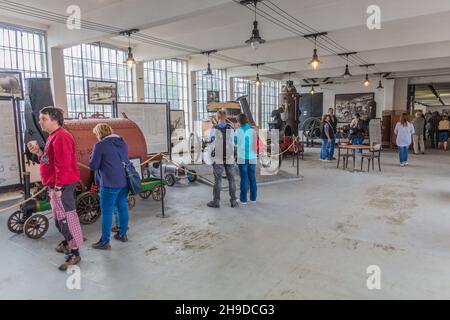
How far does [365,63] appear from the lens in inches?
508

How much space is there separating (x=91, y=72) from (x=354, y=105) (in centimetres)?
1406

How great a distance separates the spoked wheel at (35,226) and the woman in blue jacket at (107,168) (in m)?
0.99

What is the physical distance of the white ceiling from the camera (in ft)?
22.0

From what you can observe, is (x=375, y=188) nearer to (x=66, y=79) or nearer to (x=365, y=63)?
(x=365, y=63)

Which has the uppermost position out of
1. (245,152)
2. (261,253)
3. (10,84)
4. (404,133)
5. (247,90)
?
(247,90)

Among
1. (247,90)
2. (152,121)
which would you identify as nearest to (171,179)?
(152,121)

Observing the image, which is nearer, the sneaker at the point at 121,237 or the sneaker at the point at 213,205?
the sneaker at the point at 121,237

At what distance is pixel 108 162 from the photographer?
12.7ft

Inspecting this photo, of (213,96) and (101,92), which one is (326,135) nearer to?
(213,96)

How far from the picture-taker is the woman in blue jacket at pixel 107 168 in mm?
3854

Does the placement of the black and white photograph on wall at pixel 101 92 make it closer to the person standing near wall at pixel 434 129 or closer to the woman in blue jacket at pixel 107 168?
the woman in blue jacket at pixel 107 168

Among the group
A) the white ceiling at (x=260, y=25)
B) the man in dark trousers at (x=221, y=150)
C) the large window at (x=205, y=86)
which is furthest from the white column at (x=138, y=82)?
the man in dark trousers at (x=221, y=150)
